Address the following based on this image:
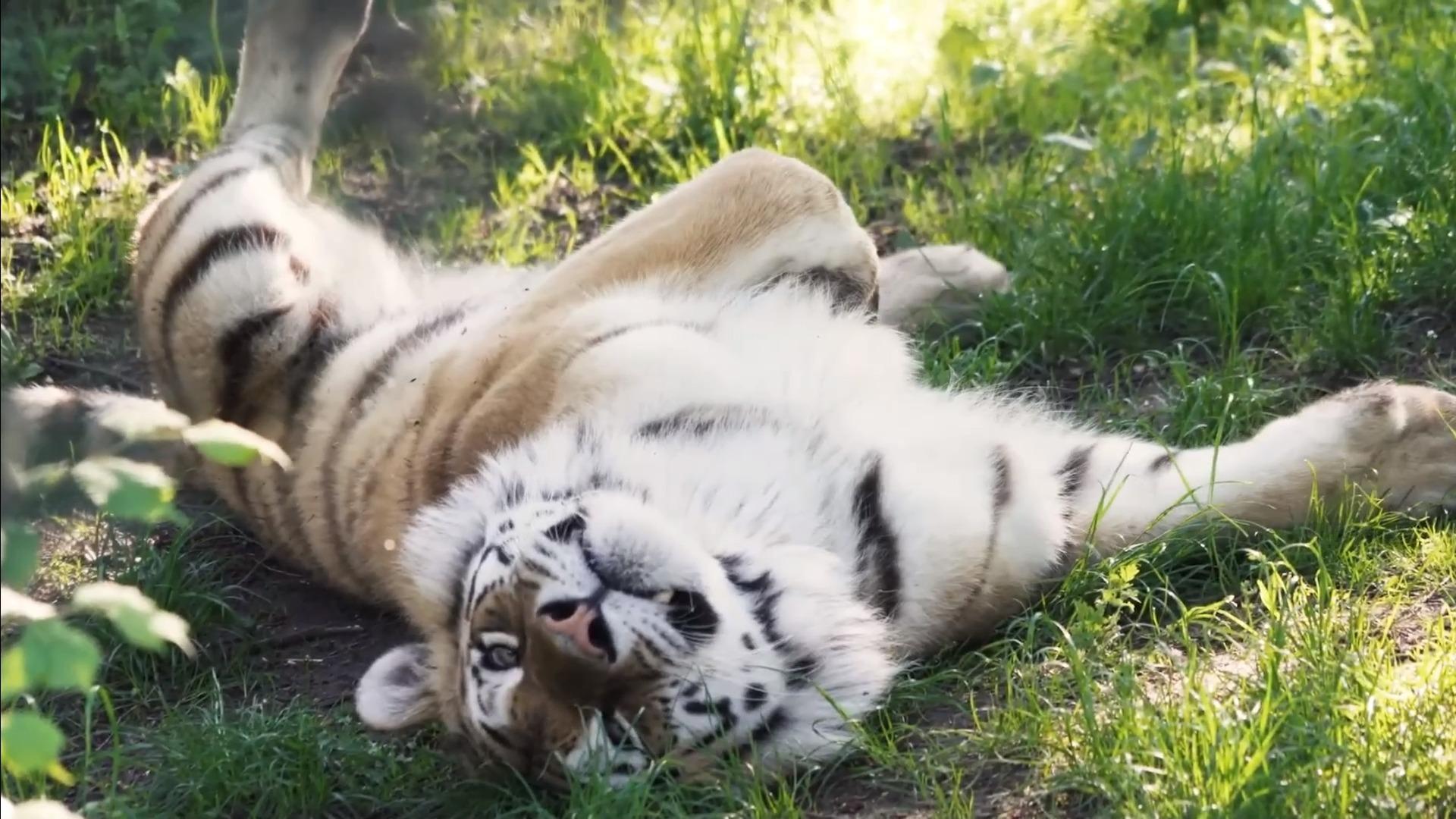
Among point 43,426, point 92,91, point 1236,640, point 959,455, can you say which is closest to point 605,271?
point 959,455

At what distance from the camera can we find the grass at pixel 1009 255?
8.21 feet

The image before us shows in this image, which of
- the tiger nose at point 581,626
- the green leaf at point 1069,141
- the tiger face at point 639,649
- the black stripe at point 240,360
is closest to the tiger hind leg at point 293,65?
the black stripe at point 240,360

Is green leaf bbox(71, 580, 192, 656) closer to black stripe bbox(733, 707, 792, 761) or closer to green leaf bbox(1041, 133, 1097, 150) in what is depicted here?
black stripe bbox(733, 707, 792, 761)

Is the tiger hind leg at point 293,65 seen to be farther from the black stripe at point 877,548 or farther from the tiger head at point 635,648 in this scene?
the black stripe at point 877,548

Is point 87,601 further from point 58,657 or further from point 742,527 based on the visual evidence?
point 742,527

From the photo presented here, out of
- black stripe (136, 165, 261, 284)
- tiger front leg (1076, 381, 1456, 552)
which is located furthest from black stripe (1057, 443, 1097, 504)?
black stripe (136, 165, 261, 284)

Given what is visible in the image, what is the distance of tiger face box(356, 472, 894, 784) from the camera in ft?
8.39

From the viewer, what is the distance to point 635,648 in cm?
254

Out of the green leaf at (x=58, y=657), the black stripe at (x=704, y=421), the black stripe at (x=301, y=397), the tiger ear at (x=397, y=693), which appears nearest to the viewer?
the green leaf at (x=58, y=657)

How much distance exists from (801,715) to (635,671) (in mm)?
290

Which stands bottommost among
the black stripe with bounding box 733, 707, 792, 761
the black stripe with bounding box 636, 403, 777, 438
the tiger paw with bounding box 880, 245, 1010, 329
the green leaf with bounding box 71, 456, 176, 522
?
the black stripe with bounding box 733, 707, 792, 761

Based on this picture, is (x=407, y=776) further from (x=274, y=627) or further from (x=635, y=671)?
(x=274, y=627)

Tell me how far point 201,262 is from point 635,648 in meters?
1.94

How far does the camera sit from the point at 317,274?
13.3ft
